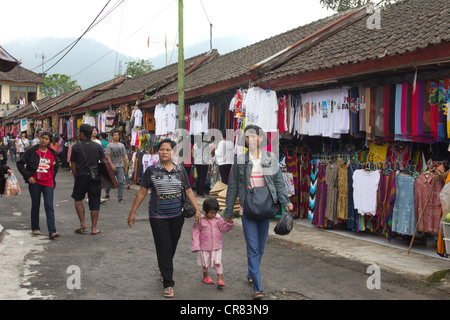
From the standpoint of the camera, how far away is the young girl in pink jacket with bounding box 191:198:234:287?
17.3 ft

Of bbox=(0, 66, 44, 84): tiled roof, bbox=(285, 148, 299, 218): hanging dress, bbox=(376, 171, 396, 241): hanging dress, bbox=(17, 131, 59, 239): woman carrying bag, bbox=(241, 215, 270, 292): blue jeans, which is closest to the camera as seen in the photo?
bbox=(241, 215, 270, 292): blue jeans

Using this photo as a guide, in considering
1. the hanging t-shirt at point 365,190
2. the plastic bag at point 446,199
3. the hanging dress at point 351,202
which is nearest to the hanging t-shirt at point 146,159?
the hanging dress at point 351,202

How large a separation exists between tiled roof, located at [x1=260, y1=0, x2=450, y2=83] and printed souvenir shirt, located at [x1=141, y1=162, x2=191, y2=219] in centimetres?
403

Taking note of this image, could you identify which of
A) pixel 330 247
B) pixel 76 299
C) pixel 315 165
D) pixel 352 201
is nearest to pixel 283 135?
pixel 315 165

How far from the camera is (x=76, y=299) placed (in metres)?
4.66

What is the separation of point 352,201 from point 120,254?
4364mm

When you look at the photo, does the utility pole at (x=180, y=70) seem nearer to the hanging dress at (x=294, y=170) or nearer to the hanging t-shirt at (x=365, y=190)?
the hanging dress at (x=294, y=170)

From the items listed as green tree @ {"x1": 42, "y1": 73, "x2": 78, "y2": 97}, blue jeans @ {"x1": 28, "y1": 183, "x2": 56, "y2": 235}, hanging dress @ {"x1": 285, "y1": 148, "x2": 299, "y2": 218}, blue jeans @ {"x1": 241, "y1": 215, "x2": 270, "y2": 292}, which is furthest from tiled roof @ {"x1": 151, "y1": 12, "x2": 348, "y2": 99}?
green tree @ {"x1": 42, "y1": 73, "x2": 78, "y2": 97}

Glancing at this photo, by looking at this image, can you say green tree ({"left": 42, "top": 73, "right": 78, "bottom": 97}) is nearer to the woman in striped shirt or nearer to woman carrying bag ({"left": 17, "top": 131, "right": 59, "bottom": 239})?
woman carrying bag ({"left": 17, "top": 131, "right": 59, "bottom": 239})

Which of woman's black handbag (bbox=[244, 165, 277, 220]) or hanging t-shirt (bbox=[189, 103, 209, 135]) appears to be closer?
woman's black handbag (bbox=[244, 165, 277, 220])

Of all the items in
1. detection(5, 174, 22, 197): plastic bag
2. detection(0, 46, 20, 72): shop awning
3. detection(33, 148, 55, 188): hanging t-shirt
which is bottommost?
detection(5, 174, 22, 197): plastic bag

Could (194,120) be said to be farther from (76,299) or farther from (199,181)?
(76,299)

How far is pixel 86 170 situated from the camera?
7.96 meters

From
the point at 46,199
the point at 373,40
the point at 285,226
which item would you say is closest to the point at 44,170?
the point at 46,199
